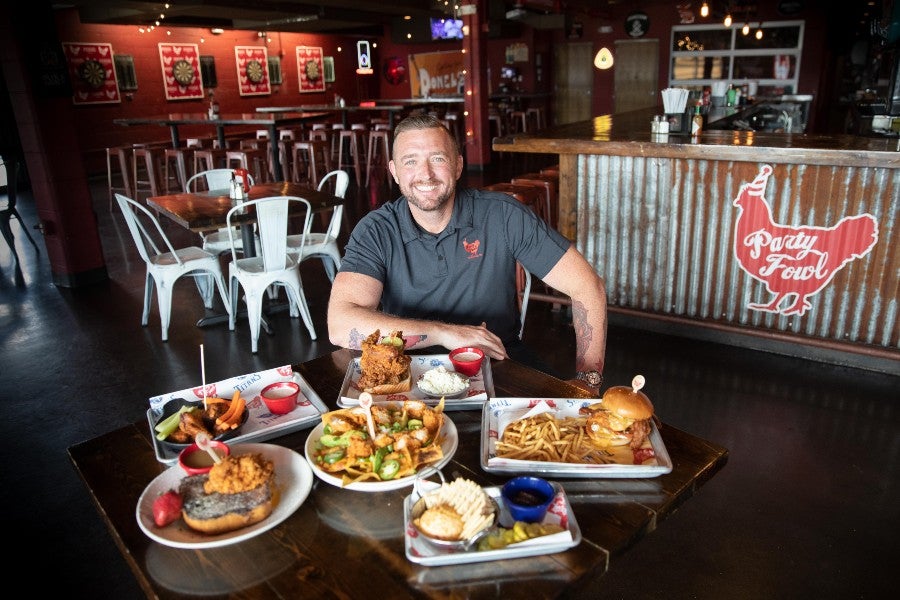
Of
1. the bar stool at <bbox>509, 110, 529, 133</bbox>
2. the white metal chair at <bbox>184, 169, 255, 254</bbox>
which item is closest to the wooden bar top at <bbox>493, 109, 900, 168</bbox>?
the white metal chair at <bbox>184, 169, 255, 254</bbox>

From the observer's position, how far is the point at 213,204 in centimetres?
454

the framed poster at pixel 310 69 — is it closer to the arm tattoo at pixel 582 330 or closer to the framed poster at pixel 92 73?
the framed poster at pixel 92 73

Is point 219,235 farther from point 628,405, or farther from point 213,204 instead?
point 628,405

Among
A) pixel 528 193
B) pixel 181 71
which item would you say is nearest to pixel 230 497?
pixel 528 193

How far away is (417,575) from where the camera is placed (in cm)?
105

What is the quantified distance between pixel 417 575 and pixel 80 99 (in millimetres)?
13026

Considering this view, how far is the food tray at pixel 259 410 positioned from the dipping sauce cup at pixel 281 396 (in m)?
0.02

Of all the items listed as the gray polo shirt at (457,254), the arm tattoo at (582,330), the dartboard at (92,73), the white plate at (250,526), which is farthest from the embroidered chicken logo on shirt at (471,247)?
the dartboard at (92,73)

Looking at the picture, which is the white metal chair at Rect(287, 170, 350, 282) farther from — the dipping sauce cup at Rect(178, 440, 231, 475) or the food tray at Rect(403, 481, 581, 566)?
the food tray at Rect(403, 481, 581, 566)

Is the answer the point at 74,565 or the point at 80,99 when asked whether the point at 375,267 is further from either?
the point at 80,99

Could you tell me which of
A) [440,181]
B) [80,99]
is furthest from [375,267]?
[80,99]

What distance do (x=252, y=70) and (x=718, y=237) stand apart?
13306 mm

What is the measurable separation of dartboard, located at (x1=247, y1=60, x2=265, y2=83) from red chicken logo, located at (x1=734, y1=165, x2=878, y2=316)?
13312 mm

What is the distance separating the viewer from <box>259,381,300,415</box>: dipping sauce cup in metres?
1.53
